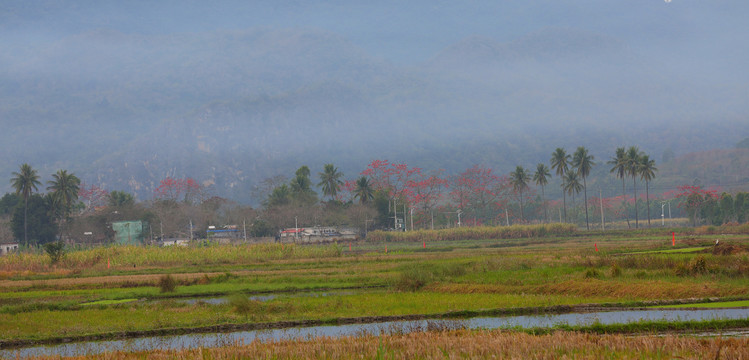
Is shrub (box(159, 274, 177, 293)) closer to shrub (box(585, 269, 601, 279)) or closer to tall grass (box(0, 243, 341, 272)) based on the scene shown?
shrub (box(585, 269, 601, 279))

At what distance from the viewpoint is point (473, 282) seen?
105 ft

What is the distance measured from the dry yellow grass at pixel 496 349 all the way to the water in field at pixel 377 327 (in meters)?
3.85

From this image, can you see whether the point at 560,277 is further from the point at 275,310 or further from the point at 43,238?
the point at 43,238

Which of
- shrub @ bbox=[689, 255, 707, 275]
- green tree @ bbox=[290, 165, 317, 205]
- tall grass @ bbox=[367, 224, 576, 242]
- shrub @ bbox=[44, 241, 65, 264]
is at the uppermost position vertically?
green tree @ bbox=[290, 165, 317, 205]

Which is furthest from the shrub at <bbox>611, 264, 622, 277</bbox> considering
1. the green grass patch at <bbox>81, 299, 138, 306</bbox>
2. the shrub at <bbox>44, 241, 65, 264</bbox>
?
the shrub at <bbox>44, 241, 65, 264</bbox>

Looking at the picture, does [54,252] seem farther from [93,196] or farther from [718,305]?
[93,196]

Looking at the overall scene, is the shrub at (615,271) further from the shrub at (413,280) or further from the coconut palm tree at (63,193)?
the coconut palm tree at (63,193)

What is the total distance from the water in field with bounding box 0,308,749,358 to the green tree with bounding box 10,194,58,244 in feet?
310

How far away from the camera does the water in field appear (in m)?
18.8

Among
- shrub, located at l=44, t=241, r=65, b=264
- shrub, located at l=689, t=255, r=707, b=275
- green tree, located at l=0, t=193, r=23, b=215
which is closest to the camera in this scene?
shrub, located at l=689, t=255, r=707, b=275

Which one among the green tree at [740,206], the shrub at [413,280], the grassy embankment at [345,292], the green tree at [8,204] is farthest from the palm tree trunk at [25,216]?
Answer: the green tree at [740,206]

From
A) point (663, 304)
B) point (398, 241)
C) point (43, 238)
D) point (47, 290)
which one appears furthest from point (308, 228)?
point (663, 304)

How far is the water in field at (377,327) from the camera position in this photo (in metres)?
18.8

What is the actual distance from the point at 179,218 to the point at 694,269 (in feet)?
302
